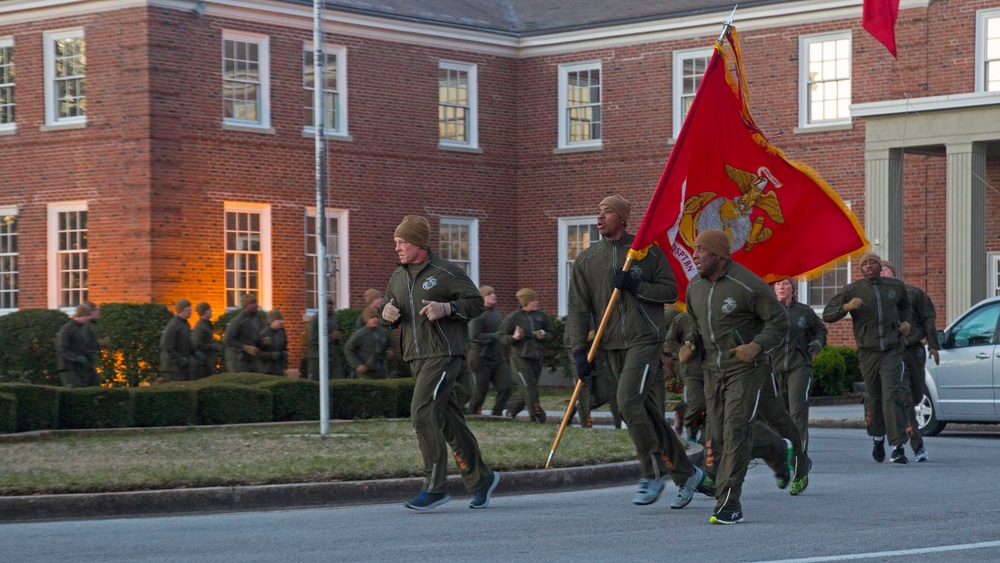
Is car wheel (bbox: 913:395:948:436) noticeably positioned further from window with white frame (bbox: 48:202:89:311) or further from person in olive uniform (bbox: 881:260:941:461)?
window with white frame (bbox: 48:202:89:311)

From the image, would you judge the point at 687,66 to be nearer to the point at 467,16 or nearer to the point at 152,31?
the point at 467,16

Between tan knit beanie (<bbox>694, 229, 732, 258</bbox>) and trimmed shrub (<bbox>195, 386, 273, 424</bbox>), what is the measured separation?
919cm

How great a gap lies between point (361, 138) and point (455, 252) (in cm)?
359

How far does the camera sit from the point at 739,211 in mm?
12531

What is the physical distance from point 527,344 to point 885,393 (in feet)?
20.0

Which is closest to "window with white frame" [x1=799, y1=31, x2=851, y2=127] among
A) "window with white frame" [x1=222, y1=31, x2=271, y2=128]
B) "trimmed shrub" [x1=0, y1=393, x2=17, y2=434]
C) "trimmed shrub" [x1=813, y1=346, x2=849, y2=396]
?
"trimmed shrub" [x1=813, y1=346, x2=849, y2=396]

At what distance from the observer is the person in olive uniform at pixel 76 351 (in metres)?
19.0

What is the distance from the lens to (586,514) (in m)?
10.6

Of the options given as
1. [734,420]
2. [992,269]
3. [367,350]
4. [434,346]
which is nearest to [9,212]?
[367,350]

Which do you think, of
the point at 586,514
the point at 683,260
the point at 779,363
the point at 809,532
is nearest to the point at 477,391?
the point at 779,363

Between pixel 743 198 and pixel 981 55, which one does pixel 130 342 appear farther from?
pixel 981 55

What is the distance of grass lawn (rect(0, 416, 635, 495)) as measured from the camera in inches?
457

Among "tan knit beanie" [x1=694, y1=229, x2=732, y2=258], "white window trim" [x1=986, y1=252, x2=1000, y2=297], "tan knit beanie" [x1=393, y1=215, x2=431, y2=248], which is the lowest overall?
"white window trim" [x1=986, y1=252, x2=1000, y2=297]

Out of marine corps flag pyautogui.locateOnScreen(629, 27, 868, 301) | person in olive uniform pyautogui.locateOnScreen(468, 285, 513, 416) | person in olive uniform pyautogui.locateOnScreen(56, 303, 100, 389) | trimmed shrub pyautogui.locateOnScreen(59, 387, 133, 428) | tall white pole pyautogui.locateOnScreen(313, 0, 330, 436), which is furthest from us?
person in olive uniform pyautogui.locateOnScreen(468, 285, 513, 416)
